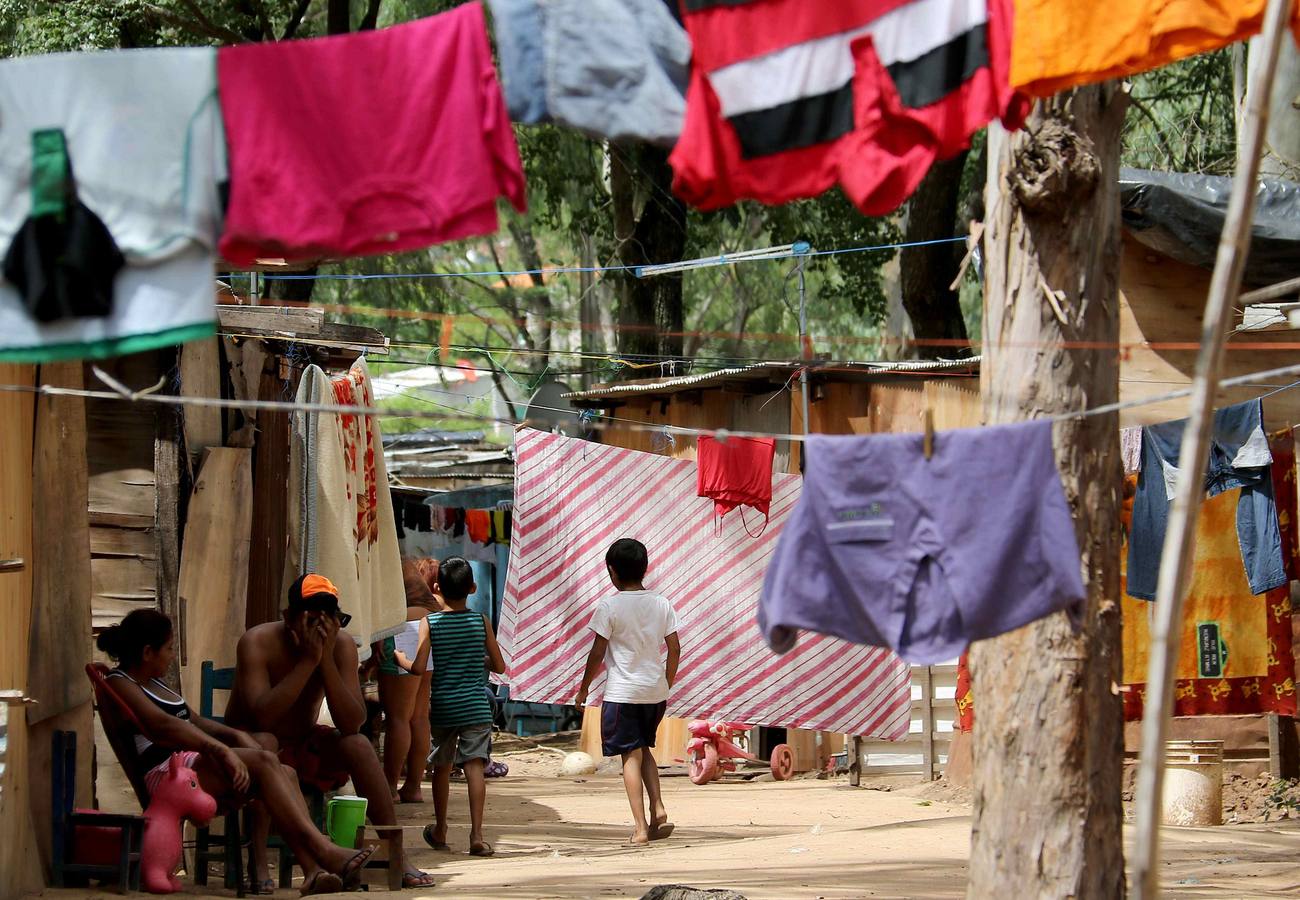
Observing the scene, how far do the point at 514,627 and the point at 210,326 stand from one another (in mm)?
7015

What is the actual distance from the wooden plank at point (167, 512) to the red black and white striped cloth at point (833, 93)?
4.33m

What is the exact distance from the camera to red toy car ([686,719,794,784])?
45.9 feet

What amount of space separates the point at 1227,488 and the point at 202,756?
6245 millimetres

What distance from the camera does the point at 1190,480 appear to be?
162 inches

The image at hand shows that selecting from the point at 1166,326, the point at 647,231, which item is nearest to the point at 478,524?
the point at 647,231

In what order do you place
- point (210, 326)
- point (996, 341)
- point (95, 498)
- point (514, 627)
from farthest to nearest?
1. point (514, 627)
2. point (95, 498)
3. point (996, 341)
4. point (210, 326)

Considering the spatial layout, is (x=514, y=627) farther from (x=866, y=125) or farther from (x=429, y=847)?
(x=866, y=125)

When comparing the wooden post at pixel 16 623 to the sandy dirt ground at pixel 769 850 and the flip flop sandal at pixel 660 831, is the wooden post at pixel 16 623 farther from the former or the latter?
the flip flop sandal at pixel 660 831

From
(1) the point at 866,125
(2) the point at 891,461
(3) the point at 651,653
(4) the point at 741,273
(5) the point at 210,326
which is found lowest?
(3) the point at 651,653

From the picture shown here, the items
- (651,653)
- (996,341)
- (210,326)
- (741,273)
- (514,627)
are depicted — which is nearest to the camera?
(210,326)

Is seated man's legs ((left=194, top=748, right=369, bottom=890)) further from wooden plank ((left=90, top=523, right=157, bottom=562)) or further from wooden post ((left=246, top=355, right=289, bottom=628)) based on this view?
wooden post ((left=246, top=355, right=289, bottom=628))

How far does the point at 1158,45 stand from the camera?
4789 millimetres

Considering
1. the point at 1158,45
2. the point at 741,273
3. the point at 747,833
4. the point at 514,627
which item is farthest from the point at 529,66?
the point at 741,273

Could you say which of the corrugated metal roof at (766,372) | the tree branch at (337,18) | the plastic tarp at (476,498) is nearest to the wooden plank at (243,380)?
the corrugated metal roof at (766,372)
